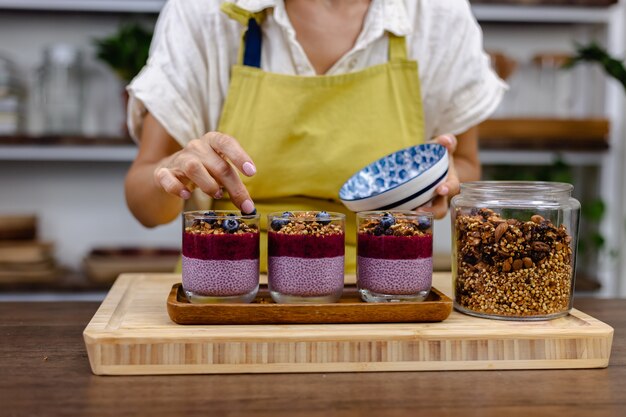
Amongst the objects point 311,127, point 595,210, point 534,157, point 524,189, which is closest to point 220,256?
point 524,189

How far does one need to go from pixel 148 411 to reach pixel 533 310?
0.54 metres

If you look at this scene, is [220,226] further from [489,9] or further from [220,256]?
[489,9]

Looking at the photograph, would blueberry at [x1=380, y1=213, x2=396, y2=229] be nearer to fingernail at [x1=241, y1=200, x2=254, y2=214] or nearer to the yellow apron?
fingernail at [x1=241, y1=200, x2=254, y2=214]

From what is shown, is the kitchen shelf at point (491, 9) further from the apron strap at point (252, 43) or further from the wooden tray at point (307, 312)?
the wooden tray at point (307, 312)

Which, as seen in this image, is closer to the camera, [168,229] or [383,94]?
[383,94]

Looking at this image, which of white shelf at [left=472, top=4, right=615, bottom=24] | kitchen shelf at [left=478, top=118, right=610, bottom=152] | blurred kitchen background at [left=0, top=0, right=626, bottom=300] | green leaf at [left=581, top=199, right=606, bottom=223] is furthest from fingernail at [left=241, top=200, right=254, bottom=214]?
green leaf at [left=581, top=199, right=606, bottom=223]

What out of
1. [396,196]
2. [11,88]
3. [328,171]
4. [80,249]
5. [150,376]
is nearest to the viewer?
[150,376]

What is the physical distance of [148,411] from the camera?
0.76m

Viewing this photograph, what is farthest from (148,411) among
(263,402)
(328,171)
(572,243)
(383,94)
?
(383,94)

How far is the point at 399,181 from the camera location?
1.30 meters

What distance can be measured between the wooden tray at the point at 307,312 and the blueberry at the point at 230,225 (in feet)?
0.33

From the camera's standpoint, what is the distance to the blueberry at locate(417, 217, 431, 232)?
1.02 metres

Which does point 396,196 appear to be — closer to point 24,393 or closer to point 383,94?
point 383,94

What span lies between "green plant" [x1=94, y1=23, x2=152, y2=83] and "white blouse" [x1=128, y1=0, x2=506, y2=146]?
2.82ft
